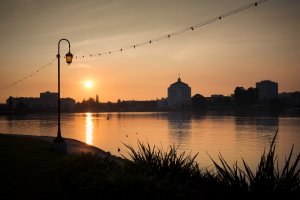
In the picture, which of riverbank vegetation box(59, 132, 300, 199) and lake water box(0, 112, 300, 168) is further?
lake water box(0, 112, 300, 168)

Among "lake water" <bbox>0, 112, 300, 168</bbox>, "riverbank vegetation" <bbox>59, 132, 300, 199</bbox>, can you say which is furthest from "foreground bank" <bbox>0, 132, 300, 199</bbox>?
"lake water" <bbox>0, 112, 300, 168</bbox>

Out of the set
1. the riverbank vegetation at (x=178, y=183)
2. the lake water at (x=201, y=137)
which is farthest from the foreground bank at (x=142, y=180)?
the lake water at (x=201, y=137)

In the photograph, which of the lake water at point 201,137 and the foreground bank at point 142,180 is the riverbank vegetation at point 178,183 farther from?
the lake water at point 201,137

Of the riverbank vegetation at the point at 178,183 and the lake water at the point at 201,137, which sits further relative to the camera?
the lake water at the point at 201,137

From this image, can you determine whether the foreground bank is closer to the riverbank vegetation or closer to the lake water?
the riverbank vegetation

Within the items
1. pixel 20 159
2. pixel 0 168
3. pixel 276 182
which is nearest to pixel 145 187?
pixel 276 182

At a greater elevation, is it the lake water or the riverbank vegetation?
the riverbank vegetation

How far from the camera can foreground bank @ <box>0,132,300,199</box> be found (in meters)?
6.52

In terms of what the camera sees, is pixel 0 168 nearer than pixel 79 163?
No

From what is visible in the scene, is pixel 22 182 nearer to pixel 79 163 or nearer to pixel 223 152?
pixel 79 163

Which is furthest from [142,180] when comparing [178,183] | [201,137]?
[201,137]

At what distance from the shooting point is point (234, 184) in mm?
6902

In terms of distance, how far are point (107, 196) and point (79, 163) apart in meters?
4.48

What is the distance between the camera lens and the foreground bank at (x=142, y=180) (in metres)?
6.52
